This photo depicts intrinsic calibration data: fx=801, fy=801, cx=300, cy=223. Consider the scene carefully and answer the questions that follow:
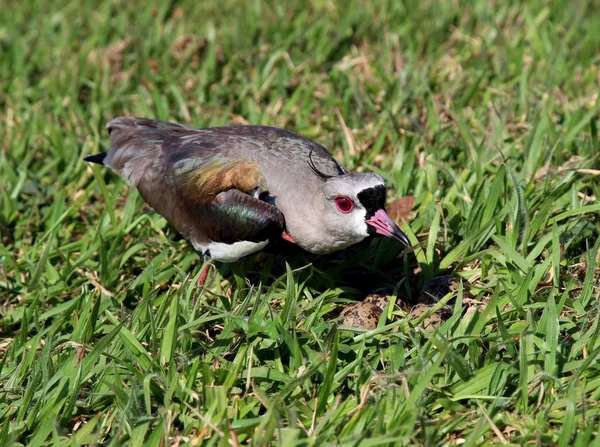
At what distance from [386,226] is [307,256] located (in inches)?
37.0

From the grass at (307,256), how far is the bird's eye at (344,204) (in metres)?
0.46

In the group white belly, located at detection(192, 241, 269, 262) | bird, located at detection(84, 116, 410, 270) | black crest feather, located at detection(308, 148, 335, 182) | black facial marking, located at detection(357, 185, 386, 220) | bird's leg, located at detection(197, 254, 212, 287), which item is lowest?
bird's leg, located at detection(197, 254, 212, 287)

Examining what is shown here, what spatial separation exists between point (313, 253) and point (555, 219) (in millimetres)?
1540

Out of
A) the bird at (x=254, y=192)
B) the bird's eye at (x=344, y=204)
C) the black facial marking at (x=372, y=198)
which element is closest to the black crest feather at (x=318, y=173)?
the bird at (x=254, y=192)

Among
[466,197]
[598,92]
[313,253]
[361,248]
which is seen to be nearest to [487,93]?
[598,92]

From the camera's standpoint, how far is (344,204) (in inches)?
185

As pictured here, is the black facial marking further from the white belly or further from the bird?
the white belly

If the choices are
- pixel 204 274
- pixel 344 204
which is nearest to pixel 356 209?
pixel 344 204

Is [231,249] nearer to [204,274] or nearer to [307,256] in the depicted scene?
[204,274]

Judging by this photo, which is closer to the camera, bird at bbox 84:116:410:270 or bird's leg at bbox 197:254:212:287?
bird at bbox 84:116:410:270

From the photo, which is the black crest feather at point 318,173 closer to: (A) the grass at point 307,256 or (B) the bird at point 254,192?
(B) the bird at point 254,192

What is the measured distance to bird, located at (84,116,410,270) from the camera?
467cm

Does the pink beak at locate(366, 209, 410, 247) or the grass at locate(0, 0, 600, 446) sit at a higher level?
the pink beak at locate(366, 209, 410, 247)

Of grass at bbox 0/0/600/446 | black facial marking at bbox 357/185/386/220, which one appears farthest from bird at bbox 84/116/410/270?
grass at bbox 0/0/600/446
